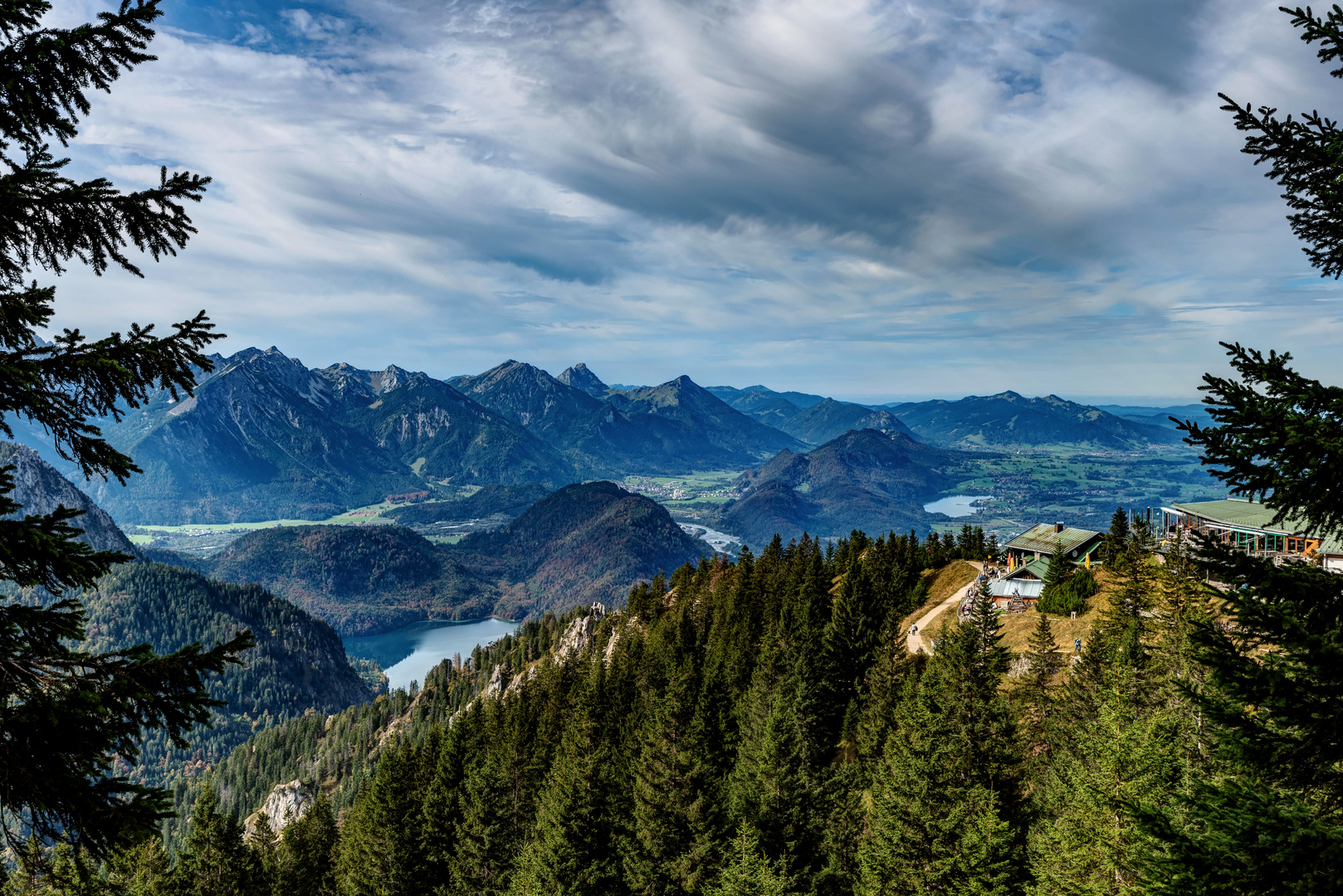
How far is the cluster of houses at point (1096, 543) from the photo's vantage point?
173ft

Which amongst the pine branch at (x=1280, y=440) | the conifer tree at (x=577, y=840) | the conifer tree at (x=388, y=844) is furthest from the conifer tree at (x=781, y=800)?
the pine branch at (x=1280, y=440)

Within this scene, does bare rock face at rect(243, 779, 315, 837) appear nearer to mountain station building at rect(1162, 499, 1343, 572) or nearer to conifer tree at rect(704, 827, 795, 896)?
conifer tree at rect(704, 827, 795, 896)

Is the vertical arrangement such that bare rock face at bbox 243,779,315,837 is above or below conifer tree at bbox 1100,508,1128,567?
below

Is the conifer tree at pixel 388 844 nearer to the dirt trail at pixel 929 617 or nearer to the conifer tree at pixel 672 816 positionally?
the conifer tree at pixel 672 816

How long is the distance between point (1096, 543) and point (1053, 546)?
18.7 ft

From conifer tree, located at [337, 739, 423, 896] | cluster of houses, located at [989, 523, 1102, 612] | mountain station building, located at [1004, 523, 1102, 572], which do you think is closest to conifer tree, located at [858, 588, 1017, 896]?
conifer tree, located at [337, 739, 423, 896]

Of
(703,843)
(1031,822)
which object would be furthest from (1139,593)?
(703,843)

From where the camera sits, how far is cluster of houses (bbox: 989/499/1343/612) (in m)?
52.8

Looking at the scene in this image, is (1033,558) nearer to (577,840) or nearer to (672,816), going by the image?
(672,816)

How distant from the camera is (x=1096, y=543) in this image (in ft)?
244

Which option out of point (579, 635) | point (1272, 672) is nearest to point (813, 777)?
point (1272, 672)

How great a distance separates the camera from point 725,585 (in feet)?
310

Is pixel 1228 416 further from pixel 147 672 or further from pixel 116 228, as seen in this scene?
pixel 116 228

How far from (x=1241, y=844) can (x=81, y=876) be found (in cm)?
1376
